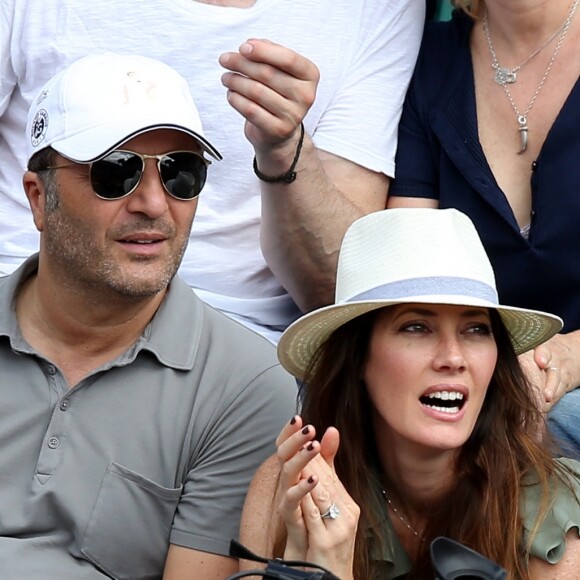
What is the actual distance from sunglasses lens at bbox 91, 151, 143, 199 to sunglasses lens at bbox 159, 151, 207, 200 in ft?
0.17

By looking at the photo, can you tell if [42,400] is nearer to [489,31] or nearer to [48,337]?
[48,337]

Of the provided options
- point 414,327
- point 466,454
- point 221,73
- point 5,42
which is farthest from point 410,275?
point 5,42

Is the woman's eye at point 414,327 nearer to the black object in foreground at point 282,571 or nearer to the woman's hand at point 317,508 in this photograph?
the woman's hand at point 317,508

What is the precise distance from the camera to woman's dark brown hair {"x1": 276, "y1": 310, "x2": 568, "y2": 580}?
2.41 m

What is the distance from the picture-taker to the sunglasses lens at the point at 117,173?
8.25 ft

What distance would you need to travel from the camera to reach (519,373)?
8.27ft

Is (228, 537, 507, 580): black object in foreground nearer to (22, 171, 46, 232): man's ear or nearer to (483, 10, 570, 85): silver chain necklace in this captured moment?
(22, 171, 46, 232): man's ear

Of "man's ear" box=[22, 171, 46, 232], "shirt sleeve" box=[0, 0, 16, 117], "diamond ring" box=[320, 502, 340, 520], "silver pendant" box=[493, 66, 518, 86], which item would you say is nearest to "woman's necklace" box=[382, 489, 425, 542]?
"diamond ring" box=[320, 502, 340, 520]

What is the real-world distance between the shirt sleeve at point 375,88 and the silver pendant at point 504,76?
0.24 m

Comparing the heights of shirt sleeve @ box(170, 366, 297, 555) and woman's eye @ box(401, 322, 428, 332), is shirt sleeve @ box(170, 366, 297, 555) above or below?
below

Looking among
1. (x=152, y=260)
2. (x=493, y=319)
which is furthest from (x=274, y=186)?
(x=493, y=319)

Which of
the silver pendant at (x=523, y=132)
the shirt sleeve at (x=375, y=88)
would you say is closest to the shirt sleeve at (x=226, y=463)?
the shirt sleeve at (x=375, y=88)

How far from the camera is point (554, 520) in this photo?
237 centimetres

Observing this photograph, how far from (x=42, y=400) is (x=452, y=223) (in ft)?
2.78
